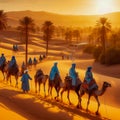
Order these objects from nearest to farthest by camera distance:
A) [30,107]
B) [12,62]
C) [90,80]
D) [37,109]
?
1. [37,109]
2. [30,107]
3. [90,80]
4. [12,62]

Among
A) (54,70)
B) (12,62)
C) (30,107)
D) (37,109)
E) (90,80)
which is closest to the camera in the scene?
(37,109)

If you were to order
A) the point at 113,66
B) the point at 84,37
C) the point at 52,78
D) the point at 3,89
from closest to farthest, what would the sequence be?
the point at 52,78 → the point at 3,89 → the point at 113,66 → the point at 84,37

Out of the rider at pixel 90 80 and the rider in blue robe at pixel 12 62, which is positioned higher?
the rider in blue robe at pixel 12 62

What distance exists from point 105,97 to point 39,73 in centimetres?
519

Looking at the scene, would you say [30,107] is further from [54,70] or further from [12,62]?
[12,62]

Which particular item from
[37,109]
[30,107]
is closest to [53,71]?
[30,107]

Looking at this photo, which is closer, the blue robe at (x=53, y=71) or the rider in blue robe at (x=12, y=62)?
the blue robe at (x=53, y=71)

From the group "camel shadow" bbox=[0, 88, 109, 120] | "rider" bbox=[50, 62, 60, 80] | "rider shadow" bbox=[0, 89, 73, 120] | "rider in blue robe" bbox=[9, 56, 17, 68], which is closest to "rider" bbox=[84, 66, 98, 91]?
"camel shadow" bbox=[0, 88, 109, 120]

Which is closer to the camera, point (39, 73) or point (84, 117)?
point (84, 117)

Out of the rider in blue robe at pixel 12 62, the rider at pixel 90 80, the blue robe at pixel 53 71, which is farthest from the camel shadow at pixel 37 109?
the rider in blue robe at pixel 12 62

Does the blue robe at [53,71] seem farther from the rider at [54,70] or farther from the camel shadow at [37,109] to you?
the camel shadow at [37,109]

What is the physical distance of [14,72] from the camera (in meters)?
28.6

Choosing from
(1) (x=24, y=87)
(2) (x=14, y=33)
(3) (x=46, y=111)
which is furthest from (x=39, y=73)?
(2) (x=14, y=33)

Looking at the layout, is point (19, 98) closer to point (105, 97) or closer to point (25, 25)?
point (105, 97)
